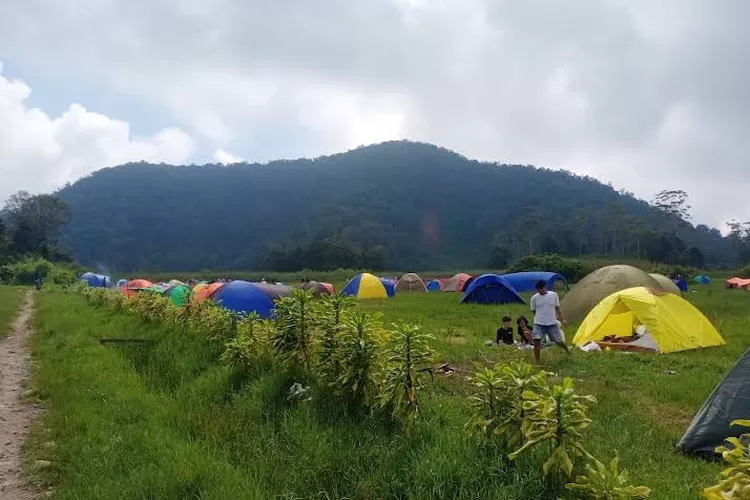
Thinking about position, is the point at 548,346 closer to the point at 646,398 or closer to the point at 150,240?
the point at 646,398

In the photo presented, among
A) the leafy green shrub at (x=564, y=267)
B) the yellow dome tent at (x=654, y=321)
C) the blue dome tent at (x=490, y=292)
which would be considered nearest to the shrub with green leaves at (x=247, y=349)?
the yellow dome tent at (x=654, y=321)

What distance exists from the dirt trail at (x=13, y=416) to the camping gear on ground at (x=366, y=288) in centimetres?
2015

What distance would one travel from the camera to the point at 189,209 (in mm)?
149125

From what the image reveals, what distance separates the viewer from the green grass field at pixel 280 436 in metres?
4.46

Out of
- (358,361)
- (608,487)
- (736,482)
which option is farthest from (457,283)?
(736,482)

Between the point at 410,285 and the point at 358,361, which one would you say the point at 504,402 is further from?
the point at 410,285

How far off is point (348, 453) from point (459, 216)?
13882 centimetres

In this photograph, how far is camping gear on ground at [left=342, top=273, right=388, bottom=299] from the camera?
107ft

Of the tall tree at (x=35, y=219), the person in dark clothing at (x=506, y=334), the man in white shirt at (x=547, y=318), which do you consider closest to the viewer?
the man in white shirt at (x=547, y=318)

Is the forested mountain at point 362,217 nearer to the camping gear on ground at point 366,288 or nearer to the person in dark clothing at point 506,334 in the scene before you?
the camping gear on ground at point 366,288

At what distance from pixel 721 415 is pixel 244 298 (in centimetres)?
1328

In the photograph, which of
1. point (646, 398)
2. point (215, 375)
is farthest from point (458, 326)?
point (215, 375)

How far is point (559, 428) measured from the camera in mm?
3883

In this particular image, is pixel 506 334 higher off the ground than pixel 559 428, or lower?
lower
